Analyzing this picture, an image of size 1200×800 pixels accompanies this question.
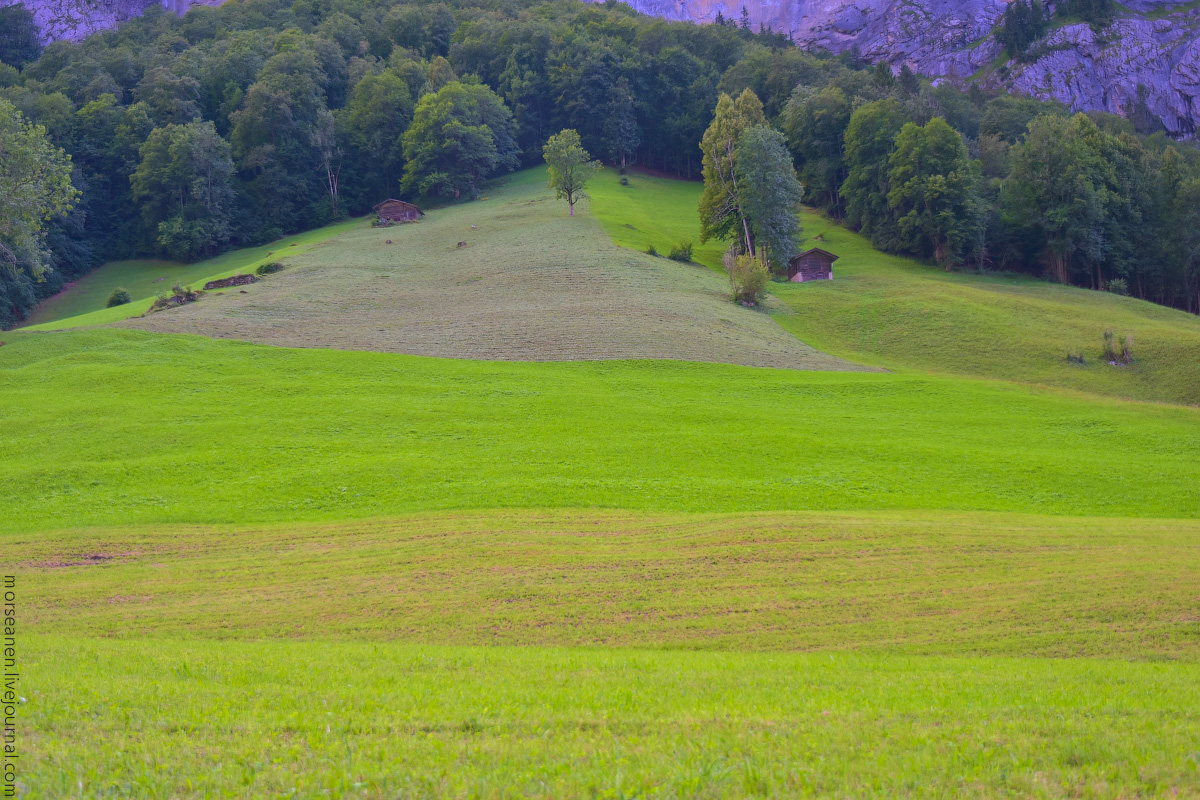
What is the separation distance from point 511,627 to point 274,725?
843 centimetres

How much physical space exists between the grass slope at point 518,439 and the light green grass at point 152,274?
157 ft

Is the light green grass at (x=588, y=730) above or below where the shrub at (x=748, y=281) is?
below

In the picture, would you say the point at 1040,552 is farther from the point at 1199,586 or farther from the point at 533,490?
the point at 533,490

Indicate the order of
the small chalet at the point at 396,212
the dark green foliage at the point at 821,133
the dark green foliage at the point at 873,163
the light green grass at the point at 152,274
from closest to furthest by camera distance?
the light green grass at the point at 152,274 → the dark green foliage at the point at 873,163 → the small chalet at the point at 396,212 → the dark green foliage at the point at 821,133

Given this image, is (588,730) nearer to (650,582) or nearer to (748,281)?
(650,582)

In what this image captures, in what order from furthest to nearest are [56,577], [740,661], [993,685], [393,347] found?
[393,347] → [56,577] → [740,661] → [993,685]

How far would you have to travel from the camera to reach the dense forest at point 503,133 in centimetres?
9231

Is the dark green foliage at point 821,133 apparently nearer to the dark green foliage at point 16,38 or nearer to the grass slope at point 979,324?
the grass slope at point 979,324

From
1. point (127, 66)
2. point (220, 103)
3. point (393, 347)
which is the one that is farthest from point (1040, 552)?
point (127, 66)

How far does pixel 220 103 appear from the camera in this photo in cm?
13350

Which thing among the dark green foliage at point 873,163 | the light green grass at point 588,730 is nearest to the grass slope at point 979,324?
the dark green foliage at point 873,163

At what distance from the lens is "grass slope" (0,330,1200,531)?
28.0m

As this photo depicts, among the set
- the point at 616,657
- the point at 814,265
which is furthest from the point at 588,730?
the point at 814,265

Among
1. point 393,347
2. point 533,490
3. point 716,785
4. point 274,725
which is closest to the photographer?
point 716,785
